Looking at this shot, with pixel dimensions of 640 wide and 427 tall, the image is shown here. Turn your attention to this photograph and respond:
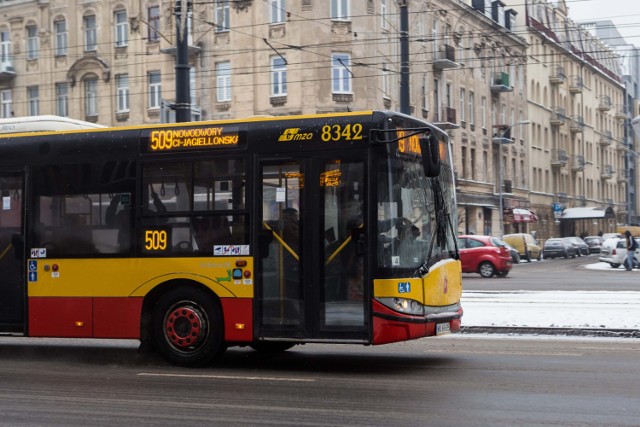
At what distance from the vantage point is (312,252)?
10094 mm

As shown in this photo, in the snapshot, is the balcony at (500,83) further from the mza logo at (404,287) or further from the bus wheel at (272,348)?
the mza logo at (404,287)

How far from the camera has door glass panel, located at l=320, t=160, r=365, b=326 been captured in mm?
9945

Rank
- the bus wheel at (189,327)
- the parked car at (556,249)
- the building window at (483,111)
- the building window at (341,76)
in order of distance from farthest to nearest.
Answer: the parked car at (556,249)
the building window at (483,111)
the building window at (341,76)
the bus wheel at (189,327)

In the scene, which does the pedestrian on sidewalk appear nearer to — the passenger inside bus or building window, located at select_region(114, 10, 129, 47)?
building window, located at select_region(114, 10, 129, 47)

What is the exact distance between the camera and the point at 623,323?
14.4 metres

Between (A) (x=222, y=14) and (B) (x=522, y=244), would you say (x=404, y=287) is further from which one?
(B) (x=522, y=244)

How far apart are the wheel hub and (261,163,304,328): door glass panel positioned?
2.64 feet

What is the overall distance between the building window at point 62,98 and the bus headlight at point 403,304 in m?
42.4

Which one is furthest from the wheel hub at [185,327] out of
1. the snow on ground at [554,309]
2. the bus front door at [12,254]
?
the snow on ground at [554,309]

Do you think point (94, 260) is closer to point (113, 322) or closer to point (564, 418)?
point (113, 322)

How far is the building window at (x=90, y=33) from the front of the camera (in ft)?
160

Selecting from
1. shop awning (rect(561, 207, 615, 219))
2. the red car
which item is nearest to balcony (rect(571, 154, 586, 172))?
shop awning (rect(561, 207, 615, 219))

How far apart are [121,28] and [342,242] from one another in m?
40.8

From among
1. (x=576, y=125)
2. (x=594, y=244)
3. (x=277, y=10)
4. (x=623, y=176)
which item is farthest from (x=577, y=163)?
(x=277, y=10)
